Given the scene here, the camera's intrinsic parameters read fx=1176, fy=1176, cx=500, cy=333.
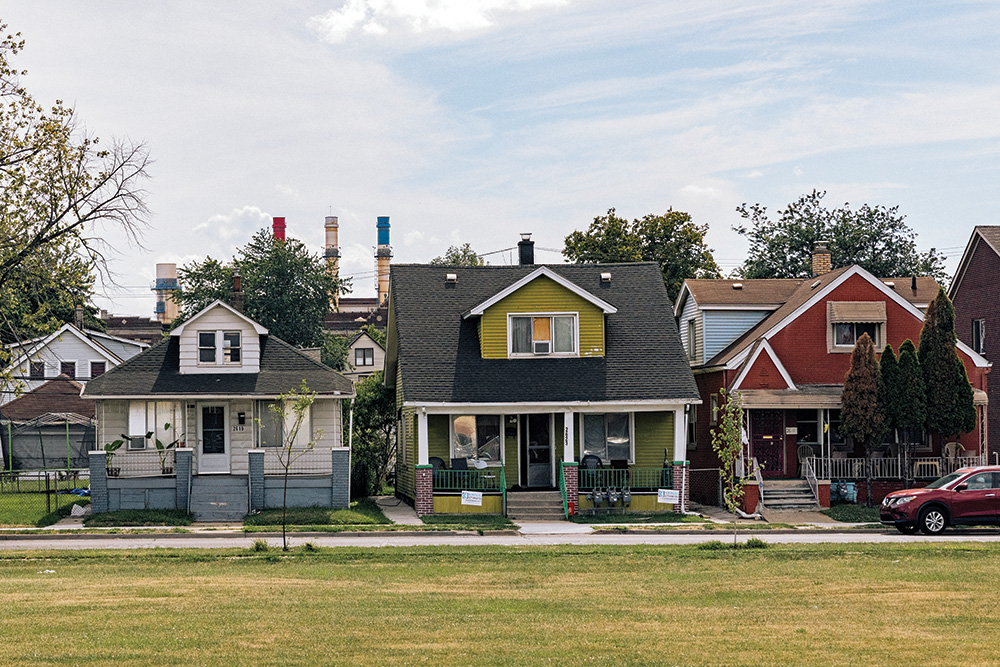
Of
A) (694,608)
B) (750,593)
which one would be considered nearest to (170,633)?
(694,608)

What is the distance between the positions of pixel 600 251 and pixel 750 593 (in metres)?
48.9

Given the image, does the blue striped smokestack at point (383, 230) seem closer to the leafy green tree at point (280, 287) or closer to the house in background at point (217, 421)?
the leafy green tree at point (280, 287)

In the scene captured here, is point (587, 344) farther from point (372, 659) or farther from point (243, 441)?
point (372, 659)

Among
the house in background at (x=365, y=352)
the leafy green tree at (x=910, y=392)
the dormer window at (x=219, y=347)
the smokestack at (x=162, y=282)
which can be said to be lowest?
the leafy green tree at (x=910, y=392)

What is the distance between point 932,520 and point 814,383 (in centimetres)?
1053

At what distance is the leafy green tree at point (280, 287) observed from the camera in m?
80.2

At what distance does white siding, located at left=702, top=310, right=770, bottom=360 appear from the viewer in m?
43.7

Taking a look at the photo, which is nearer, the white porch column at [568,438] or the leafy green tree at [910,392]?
the white porch column at [568,438]

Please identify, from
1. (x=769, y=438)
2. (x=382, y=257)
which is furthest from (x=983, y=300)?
(x=382, y=257)

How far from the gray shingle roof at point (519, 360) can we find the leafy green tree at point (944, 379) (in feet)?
24.4

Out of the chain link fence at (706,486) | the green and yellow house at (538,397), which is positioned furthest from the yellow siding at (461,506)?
the chain link fence at (706,486)

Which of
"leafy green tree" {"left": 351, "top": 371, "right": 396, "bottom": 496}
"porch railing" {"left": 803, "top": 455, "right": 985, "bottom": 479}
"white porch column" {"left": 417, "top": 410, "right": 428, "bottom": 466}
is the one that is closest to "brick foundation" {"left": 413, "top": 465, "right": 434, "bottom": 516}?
"white porch column" {"left": 417, "top": 410, "right": 428, "bottom": 466}

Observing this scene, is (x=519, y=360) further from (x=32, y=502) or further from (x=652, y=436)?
(x=32, y=502)

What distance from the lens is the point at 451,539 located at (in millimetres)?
29141
